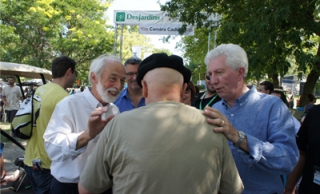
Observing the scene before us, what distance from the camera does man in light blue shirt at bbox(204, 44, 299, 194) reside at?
167cm

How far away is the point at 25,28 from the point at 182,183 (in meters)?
19.5

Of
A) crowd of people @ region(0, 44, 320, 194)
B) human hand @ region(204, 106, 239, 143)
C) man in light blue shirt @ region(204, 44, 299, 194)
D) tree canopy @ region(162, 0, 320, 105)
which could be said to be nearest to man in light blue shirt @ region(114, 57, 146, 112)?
crowd of people @ region(0, 44, 320, 194)

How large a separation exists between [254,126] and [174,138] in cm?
88

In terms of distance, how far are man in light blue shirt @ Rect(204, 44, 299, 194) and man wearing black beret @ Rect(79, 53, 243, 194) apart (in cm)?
33

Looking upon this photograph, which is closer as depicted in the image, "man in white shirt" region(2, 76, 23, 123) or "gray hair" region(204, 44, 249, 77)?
"gray hair" region(204, 44, 249, 77)

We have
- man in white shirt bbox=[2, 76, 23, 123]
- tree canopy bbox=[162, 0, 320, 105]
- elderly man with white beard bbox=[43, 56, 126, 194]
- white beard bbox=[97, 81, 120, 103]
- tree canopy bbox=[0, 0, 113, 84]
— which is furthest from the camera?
tree canopy bbox=[0, 0, 113, 84]

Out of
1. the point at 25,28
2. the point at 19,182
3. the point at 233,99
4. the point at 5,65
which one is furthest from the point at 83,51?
the point at 233,99

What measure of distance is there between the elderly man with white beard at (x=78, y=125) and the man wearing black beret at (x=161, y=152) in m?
0.44

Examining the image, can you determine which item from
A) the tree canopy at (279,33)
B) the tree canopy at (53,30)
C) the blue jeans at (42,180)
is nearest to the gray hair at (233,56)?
the blue jeans at (42,180)

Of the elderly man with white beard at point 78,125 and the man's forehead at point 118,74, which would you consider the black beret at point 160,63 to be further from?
the man's forehead at point 118,74

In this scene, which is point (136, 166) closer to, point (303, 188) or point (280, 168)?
point (280, 168)

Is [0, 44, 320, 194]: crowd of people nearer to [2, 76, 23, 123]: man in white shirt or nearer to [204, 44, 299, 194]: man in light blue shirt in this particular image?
[204, 44, 299, 194]: man in light blue shirt

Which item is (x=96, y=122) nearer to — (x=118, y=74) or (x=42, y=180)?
(x=118, y=74)

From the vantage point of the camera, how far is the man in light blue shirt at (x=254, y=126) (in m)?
1.67
